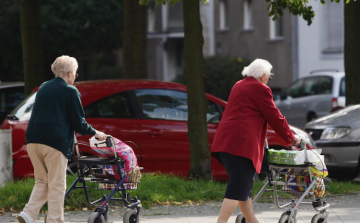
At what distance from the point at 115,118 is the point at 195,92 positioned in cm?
120

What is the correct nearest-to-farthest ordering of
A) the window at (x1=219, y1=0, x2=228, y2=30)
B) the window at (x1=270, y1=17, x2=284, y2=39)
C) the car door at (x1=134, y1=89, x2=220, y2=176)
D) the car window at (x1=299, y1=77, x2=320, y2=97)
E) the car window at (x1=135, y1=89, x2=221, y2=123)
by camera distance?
the car door at (x1=134, y1=89, x2=220, y2=176) < the car window at (x1=135, y1=89, x2=221, y2=123) < the car window at (x1=299, y1=77, x2=320, y2=97) < the window at (x1=270, y1=17, x2=284, y2=39) < the window at (x1=219, y1=0, x2=228, y2=30)

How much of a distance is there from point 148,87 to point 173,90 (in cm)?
37

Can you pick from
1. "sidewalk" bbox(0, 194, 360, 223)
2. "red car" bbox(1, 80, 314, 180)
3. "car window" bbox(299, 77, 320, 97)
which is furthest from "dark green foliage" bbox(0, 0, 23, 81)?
"sidewalk" bbox(0, 194, 360, 223)

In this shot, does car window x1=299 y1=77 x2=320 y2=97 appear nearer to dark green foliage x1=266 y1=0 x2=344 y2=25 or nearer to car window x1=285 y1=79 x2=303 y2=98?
car window x1=285 y1=79 x2=303 y2=98

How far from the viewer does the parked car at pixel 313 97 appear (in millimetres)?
18219

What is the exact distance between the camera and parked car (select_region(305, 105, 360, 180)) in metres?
10.5

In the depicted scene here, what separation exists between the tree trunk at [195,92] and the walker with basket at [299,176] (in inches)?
106

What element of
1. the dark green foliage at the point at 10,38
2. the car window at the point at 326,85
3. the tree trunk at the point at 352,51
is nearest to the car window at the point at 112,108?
the tree trunk at the point at 352,51

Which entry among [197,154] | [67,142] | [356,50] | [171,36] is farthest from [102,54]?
[67,142]

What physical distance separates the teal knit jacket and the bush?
1749 centimetres

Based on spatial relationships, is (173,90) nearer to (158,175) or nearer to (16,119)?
(158,175)

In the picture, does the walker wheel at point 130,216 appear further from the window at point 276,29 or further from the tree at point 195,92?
the window at point 276,29

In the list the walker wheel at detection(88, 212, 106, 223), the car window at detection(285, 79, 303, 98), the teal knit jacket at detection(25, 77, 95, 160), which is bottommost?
the walker wheel at detection(88, 212, 106, 223)

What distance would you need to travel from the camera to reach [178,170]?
10.0 metres
